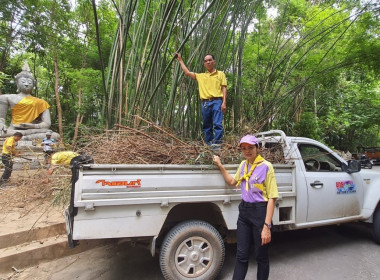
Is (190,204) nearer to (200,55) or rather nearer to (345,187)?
(345,187)

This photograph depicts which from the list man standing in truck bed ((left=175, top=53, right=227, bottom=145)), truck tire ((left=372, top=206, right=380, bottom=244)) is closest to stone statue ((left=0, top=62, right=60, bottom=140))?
man standing in truck bed ((left=175, top=53, right=227, bottom=145))

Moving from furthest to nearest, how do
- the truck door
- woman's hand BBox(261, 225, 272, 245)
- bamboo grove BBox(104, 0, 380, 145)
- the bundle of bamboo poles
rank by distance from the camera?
bamboo grove BBox(104, 0, 380, 145)
the truck door
the bundle of bamboo poles
woman's hand BBox(261, 225, 272, 245)

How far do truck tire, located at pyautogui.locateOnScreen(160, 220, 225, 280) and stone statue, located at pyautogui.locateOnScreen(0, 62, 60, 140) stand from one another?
7.58m

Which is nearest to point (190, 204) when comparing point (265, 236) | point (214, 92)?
point (265, 236)

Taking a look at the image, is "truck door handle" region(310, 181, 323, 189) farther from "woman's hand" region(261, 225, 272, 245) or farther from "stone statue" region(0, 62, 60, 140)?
"stone statue" region(0, 62, 60, 140)

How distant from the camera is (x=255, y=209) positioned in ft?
6.97

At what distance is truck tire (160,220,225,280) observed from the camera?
90.4 inches

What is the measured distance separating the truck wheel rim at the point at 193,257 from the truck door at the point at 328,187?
1.31 meters

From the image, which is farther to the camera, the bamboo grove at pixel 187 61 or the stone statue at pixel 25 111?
the stone statue at pixel 25 111

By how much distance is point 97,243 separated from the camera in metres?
3.45

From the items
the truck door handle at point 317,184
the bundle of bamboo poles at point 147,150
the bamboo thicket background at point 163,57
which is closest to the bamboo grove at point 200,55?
the bamboo thicket background at point 163,57

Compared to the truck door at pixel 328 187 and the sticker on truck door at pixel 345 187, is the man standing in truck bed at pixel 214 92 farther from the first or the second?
the sticker on truck door at pixel 345 187


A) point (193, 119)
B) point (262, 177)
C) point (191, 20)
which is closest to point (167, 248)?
point (262, 177)

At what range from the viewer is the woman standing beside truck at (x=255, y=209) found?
6.88 feet
